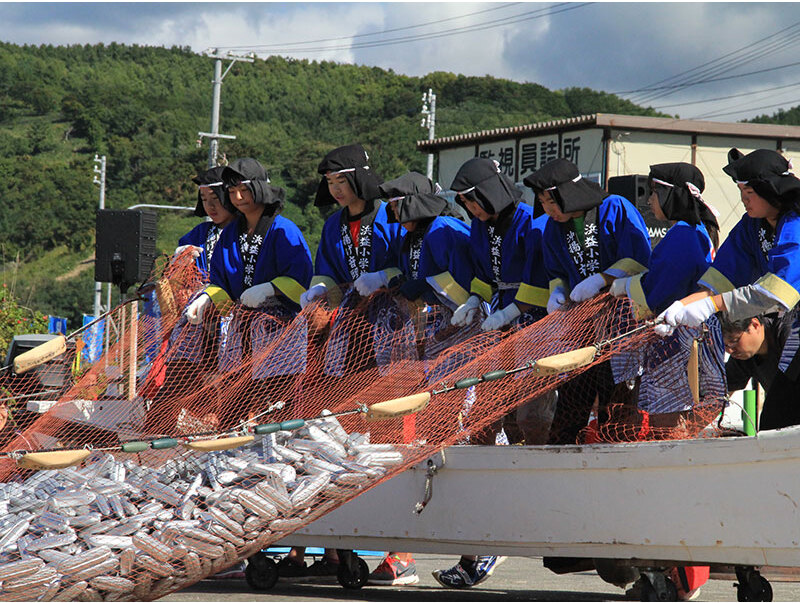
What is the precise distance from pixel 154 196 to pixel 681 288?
169 feet

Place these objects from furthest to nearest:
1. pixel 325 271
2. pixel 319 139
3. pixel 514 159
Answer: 1. pixel 319 139
2. pixel 514 159
3. pixel 325 271

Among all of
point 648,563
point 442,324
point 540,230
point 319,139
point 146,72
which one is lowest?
point 648,563

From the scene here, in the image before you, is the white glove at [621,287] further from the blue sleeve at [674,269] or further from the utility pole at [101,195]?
the utility pole at [101,195]

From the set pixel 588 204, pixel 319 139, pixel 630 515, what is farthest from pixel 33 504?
pixel 319 139

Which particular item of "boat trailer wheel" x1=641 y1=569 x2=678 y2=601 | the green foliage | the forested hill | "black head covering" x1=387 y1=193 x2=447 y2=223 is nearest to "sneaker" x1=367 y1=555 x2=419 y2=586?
"boat trailer wheel" x1=641 y1=569 x2=678 y2=601

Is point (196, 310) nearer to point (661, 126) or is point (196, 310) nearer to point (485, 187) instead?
point (485, 187)

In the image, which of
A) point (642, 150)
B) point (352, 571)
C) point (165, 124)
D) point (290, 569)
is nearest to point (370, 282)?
point (352, 571)

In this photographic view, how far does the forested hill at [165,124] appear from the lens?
53406 millimetres

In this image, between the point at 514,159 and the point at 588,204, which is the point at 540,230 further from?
the point at 514,159

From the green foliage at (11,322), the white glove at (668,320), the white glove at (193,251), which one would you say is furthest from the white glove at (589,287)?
the green foliage at (11,322)

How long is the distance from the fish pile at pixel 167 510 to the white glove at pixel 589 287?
3.92 feet

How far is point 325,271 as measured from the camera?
265 inches

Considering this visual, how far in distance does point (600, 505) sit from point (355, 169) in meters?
2.58

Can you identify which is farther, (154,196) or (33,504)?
(154,196)
